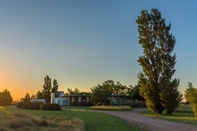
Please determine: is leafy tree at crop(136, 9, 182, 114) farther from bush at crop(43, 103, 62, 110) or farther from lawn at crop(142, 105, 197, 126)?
bush at crop(43, 103, 62, 110)

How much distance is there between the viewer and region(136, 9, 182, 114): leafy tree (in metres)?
23.1

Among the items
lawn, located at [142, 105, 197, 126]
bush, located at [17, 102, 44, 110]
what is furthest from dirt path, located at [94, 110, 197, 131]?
bush, located at [17, 102, 44, 110]

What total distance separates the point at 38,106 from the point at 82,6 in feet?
67.1

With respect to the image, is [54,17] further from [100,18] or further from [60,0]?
[100,18]

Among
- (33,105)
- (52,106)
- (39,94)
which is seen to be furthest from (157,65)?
(39,94)

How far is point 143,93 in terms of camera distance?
2498 cm

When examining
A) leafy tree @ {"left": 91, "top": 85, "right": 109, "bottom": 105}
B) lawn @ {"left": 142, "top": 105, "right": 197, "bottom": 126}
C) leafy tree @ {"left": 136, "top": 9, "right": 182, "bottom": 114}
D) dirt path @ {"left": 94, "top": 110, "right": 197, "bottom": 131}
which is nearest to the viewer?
dirt path @ {"left": 94, "top": 110, "right": 197, "bottom": 131}

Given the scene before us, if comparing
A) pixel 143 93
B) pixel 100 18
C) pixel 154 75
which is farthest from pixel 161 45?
pixel 100 18

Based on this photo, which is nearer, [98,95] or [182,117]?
[182,117]

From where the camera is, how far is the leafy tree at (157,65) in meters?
23.1

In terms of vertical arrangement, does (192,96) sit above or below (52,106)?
above

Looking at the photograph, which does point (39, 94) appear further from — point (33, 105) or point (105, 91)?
point (33, 105)

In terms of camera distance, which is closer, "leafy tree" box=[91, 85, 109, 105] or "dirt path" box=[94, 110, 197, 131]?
"dirt path" box=[94, 110, 197, 131]

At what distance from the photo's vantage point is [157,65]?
24.1 meters
